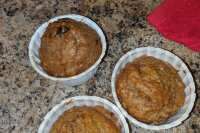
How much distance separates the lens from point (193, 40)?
4.77 feet

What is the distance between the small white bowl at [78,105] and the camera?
1.25 meters

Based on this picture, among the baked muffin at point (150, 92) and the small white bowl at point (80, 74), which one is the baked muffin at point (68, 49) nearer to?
the small white bowl at point (80, 74)

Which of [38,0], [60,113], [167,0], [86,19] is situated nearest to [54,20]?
[86,19]

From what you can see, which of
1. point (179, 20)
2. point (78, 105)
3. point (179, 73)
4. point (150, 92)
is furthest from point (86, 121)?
point (179, 20)

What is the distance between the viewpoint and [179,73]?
133cm

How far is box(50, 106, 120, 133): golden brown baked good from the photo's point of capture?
1.22 m

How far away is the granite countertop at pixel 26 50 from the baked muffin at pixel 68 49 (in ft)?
0.40

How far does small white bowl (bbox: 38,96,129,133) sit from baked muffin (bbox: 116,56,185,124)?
0.16 ft

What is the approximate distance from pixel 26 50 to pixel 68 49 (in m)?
0.28

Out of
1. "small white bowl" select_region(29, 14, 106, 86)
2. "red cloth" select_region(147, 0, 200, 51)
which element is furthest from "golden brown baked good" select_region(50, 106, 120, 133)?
"red cloth" select_region(147, 0, 200, 51)

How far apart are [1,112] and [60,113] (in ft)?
0.86


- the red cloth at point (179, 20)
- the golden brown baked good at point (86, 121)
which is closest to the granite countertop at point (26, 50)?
the red cloth at point (179, 20)

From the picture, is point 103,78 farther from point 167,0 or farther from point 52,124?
point 167,0

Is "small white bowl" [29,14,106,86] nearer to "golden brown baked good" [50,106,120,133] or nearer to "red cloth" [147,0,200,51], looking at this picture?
"golden brown baked good" [50,106,120,133]
